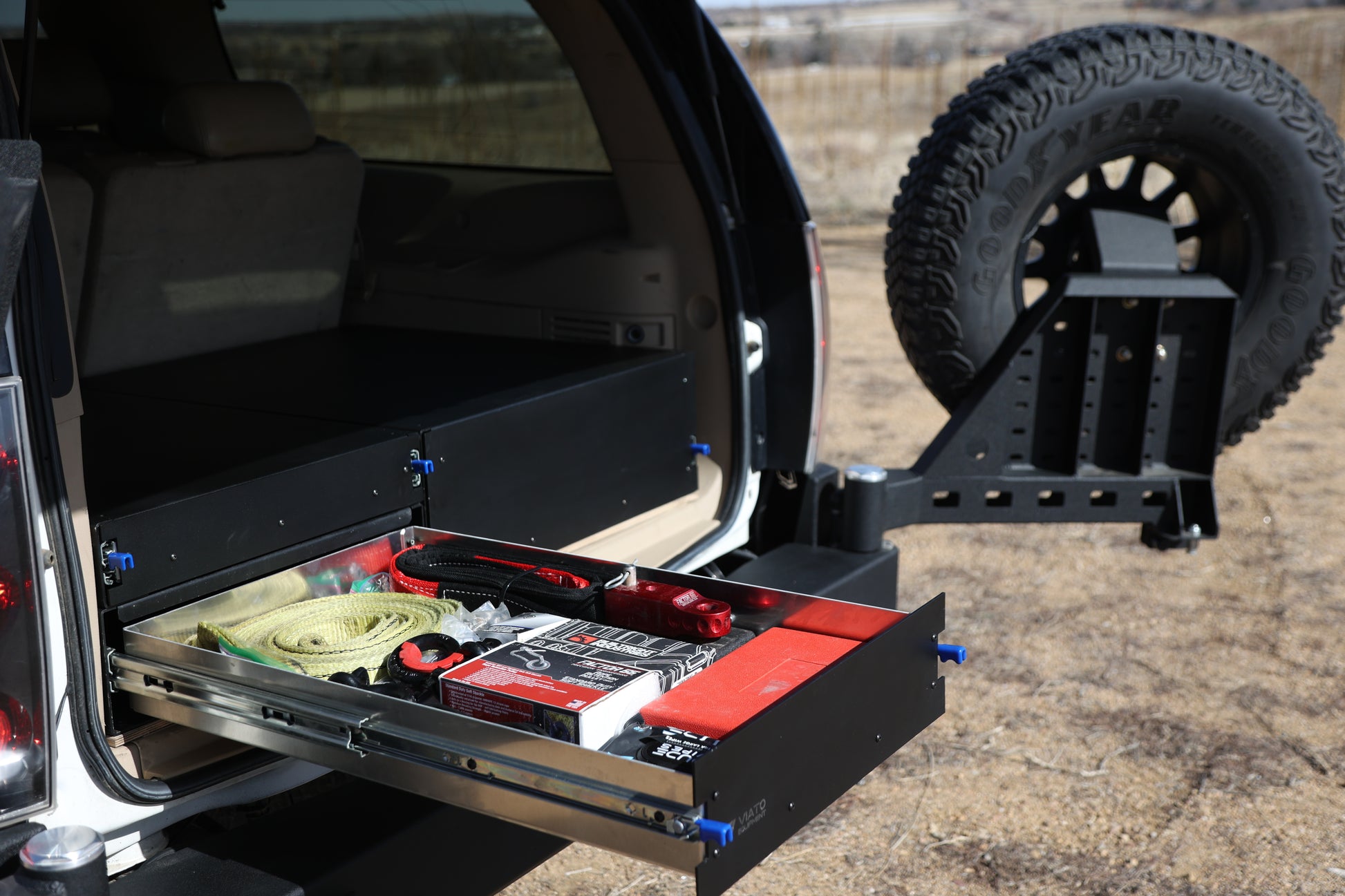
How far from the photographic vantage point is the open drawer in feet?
5.20

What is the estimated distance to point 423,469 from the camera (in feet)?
8.41

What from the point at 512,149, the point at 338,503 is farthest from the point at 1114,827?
the point at 512,149

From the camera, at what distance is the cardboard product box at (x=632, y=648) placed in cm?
196

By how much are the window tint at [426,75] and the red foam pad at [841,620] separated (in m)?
1.86

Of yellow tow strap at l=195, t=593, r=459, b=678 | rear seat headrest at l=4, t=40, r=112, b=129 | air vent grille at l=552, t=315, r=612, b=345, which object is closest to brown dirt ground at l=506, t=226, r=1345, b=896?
yellow tow strap at l=195, t=593, r=459, b=678

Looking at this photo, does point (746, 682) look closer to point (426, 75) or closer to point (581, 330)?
point (581, 330)

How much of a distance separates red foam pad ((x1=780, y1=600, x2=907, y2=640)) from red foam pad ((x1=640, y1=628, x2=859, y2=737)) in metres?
0.01

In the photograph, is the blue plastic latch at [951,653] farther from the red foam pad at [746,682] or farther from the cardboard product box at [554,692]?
the cardboard product box at [554,692]

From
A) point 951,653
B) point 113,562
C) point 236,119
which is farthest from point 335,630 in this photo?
point 236,119

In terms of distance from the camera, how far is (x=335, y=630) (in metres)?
2.21

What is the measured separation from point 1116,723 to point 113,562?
100.0 inches

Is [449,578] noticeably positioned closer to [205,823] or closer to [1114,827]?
[205,823]

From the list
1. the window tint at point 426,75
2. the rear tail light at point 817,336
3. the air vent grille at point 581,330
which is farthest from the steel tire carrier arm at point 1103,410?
the window tint at point 426,75

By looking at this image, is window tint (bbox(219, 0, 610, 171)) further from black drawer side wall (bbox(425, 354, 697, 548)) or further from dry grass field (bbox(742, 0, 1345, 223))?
dry grass field (bbox(742, 0, 1345, 223))
